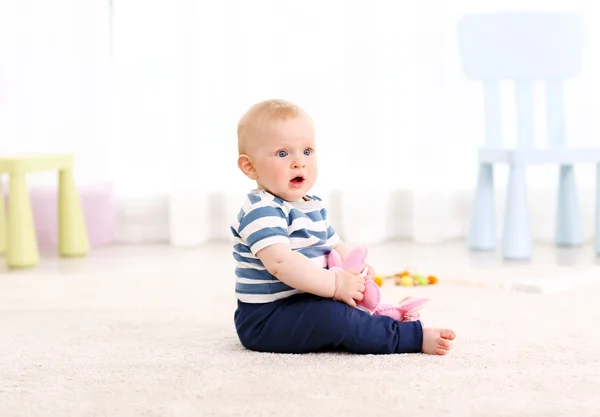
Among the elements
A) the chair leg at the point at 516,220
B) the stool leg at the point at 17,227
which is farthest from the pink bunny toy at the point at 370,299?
the stool leg at the point at 17,227

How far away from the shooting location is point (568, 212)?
2672 mm

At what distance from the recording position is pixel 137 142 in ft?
9.55

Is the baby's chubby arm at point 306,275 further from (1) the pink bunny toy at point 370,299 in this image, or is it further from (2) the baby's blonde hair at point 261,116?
(2) the baby's blonde hair at point 261,116

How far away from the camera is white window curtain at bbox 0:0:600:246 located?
2789 millimetres

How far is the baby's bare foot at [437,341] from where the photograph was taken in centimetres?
135

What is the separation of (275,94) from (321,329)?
1.59 m

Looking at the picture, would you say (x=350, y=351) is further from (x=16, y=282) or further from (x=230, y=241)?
(x=230, y=241)

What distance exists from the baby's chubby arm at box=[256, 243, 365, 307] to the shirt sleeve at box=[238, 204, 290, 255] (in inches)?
0.4

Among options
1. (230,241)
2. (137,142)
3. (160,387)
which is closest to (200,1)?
(137,142)

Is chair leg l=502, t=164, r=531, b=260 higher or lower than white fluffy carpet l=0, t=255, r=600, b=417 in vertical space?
higher

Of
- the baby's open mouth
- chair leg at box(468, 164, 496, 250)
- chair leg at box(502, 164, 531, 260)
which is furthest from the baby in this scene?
chair leg at box(468, 164, 496, 250)

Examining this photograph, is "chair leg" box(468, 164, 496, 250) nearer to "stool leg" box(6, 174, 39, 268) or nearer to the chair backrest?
the chair backrest

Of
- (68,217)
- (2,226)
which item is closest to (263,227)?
(68,217)

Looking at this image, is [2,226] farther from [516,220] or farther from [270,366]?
[270,366]
